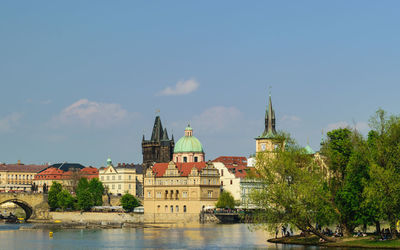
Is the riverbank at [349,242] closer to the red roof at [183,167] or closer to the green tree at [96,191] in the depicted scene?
the red roof at [183,167]

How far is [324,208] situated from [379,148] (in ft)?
26.7

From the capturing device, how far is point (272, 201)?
82.6m

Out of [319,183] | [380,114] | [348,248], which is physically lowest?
[348,248]

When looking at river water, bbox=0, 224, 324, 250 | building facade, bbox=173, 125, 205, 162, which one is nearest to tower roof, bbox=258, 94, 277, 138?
building facade, bbox=173, 125, 205, 162

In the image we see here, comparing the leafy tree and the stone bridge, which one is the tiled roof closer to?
the leafy tree

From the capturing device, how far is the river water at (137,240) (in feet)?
299

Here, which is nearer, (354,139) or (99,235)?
(354,139)

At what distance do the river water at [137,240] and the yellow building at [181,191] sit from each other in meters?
39.3

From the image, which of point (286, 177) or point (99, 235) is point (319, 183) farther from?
point (99, 235)

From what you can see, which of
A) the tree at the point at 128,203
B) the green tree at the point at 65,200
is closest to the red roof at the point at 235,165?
the tree at the point at 128,203

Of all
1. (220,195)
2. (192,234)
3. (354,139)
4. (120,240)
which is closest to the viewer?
(354,139)

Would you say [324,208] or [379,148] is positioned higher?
[379,148]

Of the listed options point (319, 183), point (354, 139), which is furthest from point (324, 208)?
point (354, 139)

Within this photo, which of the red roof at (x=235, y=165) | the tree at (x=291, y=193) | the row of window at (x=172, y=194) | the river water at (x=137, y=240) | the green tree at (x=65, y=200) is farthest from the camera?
the red roof at (x=235, y=165)
